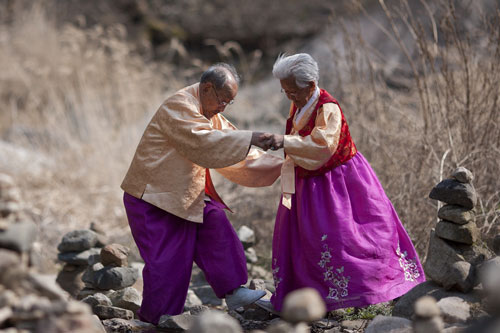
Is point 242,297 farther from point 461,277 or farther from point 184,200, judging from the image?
point 461,277

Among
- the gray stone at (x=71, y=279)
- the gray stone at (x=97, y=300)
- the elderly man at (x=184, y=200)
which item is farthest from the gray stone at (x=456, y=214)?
the gray stone at (x=71, y=279)

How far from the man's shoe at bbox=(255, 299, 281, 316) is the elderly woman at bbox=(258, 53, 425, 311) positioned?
0.02 meters

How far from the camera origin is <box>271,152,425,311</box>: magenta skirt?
12.2 ft

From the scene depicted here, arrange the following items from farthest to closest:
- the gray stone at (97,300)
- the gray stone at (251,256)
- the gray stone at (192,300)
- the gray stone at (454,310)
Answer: the gray stone at (251,256), the gray stone at (192,300), the gray stone at (97,300), the gray stone at (454,310)

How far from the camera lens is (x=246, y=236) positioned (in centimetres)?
548

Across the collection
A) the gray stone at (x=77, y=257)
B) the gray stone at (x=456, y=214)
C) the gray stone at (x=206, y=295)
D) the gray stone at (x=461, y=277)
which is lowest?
the gray stone at (x=206, y=295)

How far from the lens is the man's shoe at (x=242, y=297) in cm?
391

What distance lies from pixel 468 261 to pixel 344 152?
3.23ft

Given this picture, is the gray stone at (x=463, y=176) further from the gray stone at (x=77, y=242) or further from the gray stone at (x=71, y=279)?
the gray stone at (x=71, y=279)

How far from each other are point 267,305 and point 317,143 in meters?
1.13

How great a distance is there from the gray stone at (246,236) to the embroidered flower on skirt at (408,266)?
1.85 metres

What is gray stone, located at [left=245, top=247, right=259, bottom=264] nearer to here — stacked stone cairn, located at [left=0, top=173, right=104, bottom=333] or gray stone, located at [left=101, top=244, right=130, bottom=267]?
gray stone, located at [left=101, top=244, right=130, bottom=267]

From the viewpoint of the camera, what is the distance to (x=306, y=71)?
12.2 ft

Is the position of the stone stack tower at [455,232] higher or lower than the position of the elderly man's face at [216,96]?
lower
